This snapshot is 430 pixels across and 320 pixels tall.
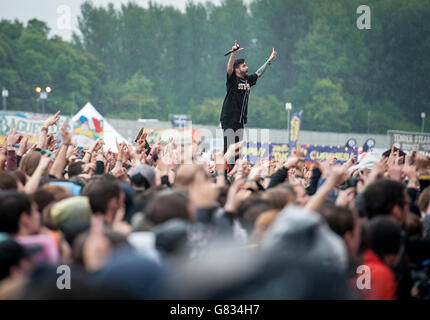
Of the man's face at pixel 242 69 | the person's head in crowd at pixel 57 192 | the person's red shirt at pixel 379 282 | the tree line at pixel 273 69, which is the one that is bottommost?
the person's red shirt at pixel 379 282

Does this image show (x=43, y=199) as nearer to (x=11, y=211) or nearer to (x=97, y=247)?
(x=11, y=211)

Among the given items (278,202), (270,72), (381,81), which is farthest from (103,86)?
(278,202)

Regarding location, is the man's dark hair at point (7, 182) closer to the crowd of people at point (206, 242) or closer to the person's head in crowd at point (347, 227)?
the crowd of people at point (206, 242)

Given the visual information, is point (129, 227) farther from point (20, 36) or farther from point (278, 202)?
point (20, 36)

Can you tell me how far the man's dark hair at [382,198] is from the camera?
4824 millimetres

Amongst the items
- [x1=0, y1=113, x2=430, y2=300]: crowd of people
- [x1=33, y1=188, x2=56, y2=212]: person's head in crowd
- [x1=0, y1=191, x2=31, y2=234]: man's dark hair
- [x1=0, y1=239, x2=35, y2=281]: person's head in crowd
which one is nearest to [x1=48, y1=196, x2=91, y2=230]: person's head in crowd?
[x1=0, y1=113, x2=430, y2=300]: crowd of people

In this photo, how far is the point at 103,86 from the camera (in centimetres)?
7231

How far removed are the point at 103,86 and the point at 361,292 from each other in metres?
70.0

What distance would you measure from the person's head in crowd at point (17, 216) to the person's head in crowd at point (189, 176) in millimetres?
1068

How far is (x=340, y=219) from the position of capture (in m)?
4.03

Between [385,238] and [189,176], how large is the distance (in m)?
1.37

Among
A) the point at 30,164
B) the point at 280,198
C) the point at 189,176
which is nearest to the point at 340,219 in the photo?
the point at 280,198

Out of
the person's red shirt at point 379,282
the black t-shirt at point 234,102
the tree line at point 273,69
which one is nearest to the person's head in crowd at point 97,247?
the person's red shirt at point 379,282

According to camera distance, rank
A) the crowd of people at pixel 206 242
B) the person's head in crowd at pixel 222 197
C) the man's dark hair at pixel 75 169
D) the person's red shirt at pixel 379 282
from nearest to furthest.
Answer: the crowd of people at pixel 206 242 < the person's red shirt at pixel 379 282 < the person's head in crowd at pixel 222 197 < the man's dark hair at pixel 75 169
